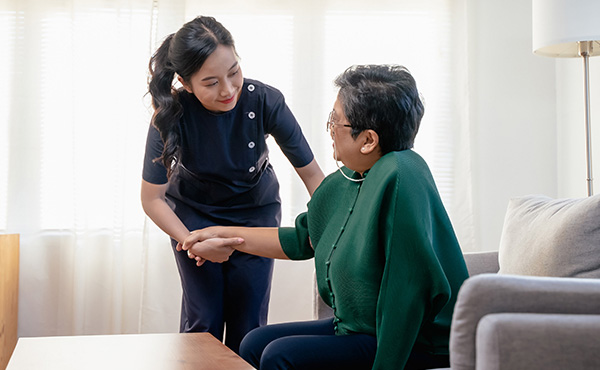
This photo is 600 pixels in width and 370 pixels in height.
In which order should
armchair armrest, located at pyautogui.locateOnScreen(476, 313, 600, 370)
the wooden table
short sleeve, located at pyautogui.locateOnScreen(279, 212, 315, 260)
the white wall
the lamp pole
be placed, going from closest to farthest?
1. armchair armrest, located at pyautogui.locateOnScreen(476, 313, 600, 370)
2. the wooden table
3. short sleeve, located at pyautogui.locateOnScreen(279, 212, 315, 260)
4. the lamp pole
5. the white wall

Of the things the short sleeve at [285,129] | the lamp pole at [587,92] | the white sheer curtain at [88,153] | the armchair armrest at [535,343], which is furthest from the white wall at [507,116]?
the armchair armrest at [535,343]

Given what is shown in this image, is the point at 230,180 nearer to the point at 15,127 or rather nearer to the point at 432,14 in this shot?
the point at 15,127

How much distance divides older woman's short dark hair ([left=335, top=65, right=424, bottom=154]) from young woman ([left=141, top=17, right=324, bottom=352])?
559 millimetres

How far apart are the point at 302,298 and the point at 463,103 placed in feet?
4.04

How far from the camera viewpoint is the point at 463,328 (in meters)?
1.06

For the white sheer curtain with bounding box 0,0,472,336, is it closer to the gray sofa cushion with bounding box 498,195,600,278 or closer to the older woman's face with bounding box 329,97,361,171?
the gray sofa cushion with bounding box 498,195,600,278

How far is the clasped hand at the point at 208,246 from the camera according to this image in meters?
1.84

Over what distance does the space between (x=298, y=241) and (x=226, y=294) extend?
0.49 metres

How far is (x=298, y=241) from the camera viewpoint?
1730mm

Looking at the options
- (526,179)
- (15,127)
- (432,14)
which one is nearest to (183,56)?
(15,127)

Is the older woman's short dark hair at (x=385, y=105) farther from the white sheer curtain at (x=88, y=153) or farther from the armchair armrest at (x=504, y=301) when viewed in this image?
the white sheer curtain at (x=88, y=153)

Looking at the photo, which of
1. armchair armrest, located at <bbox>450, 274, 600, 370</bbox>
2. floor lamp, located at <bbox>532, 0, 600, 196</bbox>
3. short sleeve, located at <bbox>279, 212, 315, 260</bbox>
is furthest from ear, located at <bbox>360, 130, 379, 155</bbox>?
floor lamp, located at <bbox>532, 0, 600, 196</bbox>

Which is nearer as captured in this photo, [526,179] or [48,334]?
[48,334]

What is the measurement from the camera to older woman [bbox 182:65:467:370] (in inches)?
49.0
